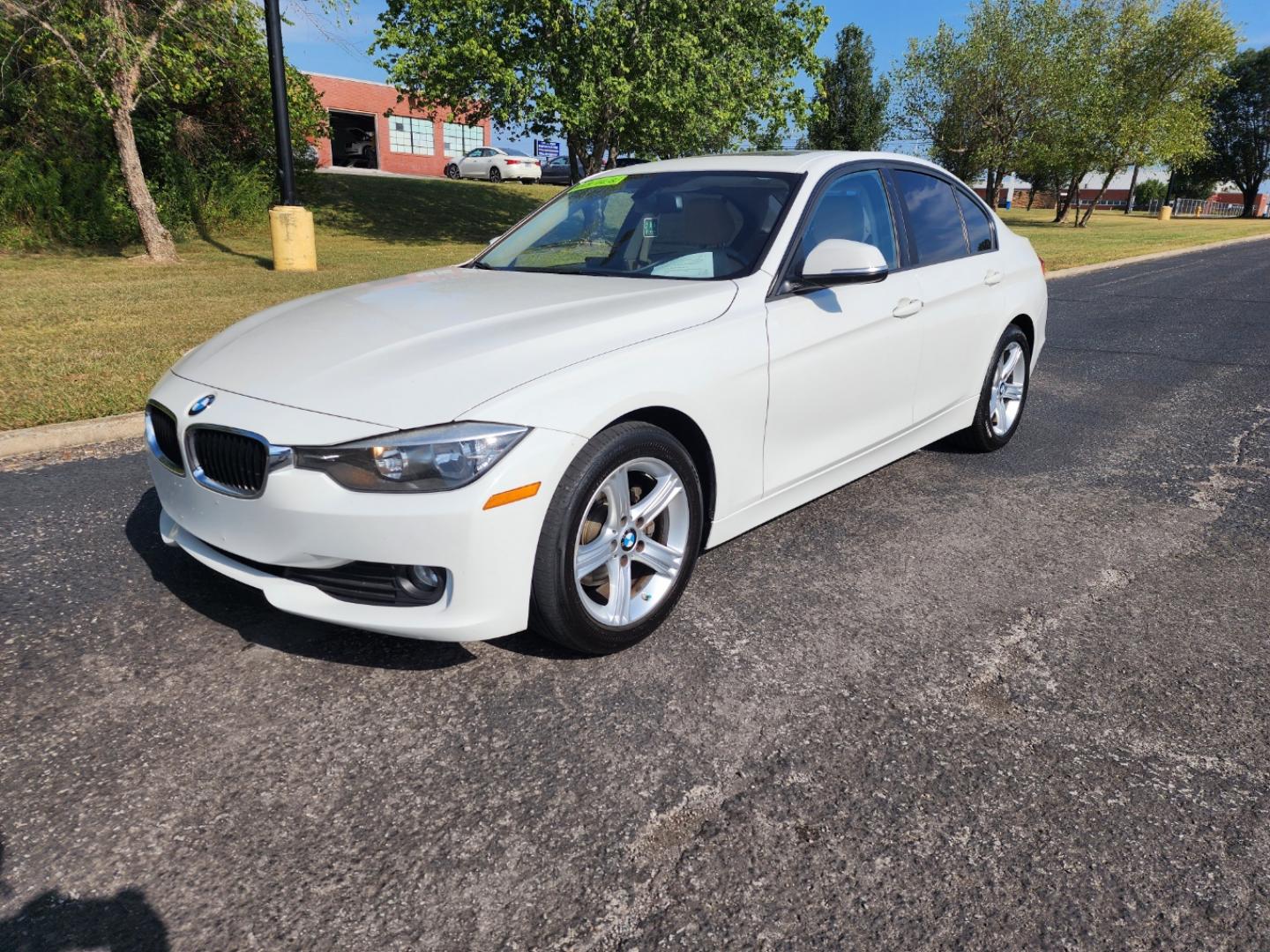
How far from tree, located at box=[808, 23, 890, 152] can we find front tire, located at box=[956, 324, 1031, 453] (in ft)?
161

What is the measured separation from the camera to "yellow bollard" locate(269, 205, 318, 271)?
45.9 ft

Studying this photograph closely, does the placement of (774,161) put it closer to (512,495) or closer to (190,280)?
(512,495)

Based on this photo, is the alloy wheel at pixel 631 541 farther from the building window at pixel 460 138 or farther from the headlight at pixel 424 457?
the building window at pixel 460 138

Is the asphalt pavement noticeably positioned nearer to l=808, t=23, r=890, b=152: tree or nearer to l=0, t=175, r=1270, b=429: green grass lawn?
l=0, t=175, r=1270, b=429: green grass lawn

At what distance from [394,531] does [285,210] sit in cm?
1298

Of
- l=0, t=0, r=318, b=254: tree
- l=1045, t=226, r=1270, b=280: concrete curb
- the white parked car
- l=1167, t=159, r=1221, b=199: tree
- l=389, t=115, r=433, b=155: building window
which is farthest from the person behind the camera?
l=1167, t=159, r=1221, b=199: tree

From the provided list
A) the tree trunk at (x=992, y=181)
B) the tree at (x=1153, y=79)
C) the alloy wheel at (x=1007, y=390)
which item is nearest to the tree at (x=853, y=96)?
the tree trunk at (x=992, y=181)

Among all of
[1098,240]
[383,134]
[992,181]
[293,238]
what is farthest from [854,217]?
[383,134]

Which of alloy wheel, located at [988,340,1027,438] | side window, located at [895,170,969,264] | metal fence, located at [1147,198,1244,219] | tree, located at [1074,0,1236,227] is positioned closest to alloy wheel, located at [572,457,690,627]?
side window, located at [895,170,969,264]

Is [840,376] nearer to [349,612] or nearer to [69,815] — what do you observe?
[349,612]

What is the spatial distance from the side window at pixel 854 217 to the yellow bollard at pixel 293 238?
11893 millimetres

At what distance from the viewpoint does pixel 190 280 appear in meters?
12.8

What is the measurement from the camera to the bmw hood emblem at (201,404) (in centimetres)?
286

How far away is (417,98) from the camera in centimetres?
2019
